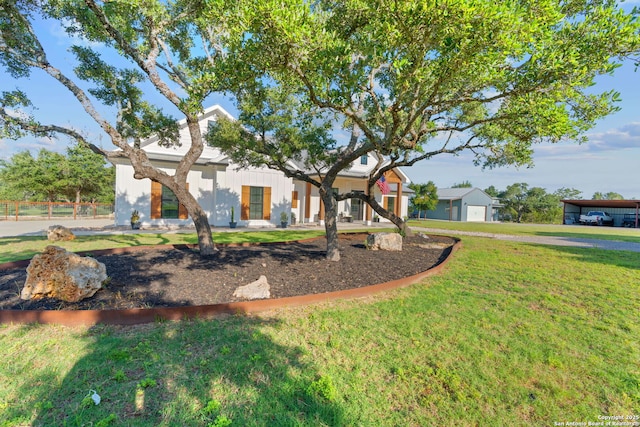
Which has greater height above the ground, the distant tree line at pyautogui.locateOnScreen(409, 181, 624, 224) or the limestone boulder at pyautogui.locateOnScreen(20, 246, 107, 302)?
the distant tree line at pyautogui.locateOnScreen(409, 181, 624, 224)

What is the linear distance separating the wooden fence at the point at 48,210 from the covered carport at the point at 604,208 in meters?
46.2

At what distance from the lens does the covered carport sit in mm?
31089

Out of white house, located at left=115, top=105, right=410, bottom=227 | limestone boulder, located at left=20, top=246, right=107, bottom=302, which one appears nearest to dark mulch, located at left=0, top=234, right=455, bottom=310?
limestone boulder, located at left=20, top=246, right=107, bottom=302

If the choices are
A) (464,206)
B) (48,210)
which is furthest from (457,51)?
(464,206)

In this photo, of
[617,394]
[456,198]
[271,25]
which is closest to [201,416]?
[617,394]

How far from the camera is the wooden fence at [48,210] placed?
19.0 m

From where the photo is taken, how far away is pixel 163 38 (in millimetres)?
7262

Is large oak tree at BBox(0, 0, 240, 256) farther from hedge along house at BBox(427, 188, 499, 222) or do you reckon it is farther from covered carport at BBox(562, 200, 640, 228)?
covered carport at BBox(562, 200, 640, 228)

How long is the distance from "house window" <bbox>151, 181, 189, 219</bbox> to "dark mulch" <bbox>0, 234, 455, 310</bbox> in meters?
7.39

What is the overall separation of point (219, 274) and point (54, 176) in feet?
87.1

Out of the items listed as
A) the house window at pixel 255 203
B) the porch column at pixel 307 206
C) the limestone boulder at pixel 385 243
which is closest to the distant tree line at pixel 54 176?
the house window at pixel 255 203

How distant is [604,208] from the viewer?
115 feet

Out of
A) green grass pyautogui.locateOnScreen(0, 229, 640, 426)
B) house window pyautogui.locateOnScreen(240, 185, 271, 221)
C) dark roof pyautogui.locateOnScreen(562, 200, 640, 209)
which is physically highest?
dark roof pyautogui.locateOnScreen(562, 200, 640, 209)

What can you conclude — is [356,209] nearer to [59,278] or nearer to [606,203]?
[59,278]
